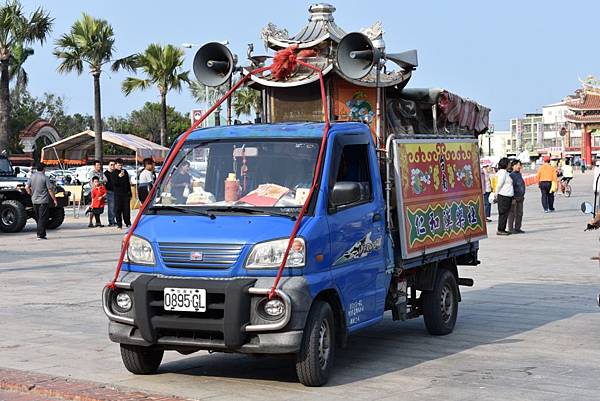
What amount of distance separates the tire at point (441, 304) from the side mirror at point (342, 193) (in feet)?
7.98

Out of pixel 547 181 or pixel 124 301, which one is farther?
pixel 547 181

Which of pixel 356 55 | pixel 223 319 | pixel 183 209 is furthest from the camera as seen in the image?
pixel 356 55

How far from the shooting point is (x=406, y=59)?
1007 centimetres

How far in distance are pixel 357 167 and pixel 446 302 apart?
2369 millimetres

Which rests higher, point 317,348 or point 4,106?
point 4,106

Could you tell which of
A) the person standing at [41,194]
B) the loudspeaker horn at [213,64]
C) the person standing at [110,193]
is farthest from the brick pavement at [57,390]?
the person standing at [110,193]

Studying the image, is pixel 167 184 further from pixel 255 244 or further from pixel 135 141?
pixel 135 141

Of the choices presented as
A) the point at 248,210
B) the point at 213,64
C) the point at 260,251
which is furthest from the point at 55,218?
the point at 260,251

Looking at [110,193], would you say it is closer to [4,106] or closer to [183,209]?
[183,209]

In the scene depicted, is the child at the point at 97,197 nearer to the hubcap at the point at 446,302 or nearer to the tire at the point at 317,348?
the hubcap at the point at 446,302

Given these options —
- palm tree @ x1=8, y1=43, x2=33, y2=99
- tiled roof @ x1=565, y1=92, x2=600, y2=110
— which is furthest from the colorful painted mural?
tiled roof @ x1=565, y1=92, x2=600, y2=110

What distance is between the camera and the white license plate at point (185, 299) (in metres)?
7.68

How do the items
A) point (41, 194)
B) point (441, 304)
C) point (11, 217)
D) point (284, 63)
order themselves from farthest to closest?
point (11, 217), point (41, 194), point (441, 304), point (284, 63)

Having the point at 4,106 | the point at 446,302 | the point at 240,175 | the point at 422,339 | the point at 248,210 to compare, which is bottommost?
the point at 422,339
